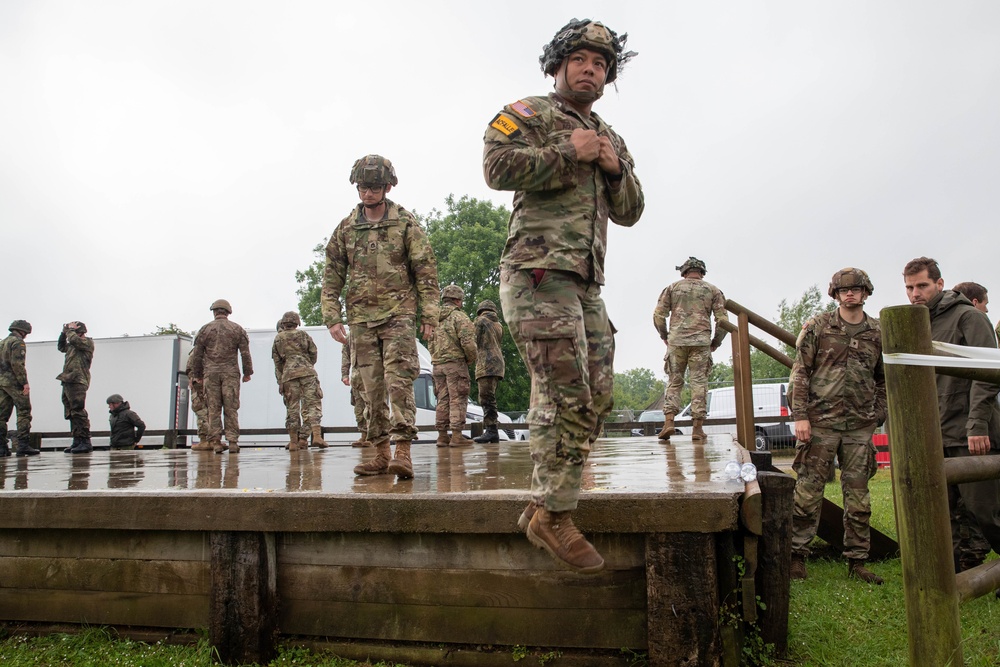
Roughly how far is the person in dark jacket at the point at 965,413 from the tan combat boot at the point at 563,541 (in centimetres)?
320

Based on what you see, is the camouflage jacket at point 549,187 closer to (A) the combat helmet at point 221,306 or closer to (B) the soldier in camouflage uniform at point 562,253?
(B) the soldier in camouflage uniform at point 562,253

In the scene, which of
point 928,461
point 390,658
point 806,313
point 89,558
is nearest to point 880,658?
point 928,461

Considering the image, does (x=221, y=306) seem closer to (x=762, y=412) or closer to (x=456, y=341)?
(x=456, y=341)

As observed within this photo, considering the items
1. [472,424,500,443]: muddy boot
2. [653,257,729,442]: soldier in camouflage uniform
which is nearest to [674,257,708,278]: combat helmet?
[653,257,729,442]: soldier in camouflage uniform

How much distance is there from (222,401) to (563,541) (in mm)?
9236

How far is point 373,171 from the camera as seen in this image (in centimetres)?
550

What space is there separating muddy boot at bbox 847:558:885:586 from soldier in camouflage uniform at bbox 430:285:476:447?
641 centimetres

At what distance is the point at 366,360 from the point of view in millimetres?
5504

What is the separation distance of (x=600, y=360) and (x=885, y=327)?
3.84 ft

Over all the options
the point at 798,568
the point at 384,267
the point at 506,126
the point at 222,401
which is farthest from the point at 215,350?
the point at 506,126

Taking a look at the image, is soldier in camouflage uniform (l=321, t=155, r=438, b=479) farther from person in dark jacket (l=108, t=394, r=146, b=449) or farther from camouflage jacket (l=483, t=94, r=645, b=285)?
person in dark jacket (l=108, t=394, r=146, b=449)

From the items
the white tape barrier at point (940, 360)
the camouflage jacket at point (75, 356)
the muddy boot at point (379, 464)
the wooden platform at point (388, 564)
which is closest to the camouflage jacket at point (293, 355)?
the camouflage jacket at point (75, 356)

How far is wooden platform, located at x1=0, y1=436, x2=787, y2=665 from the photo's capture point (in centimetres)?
338

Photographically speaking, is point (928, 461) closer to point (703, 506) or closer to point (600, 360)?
point (703, 506)
